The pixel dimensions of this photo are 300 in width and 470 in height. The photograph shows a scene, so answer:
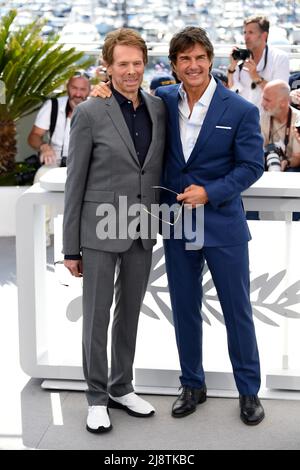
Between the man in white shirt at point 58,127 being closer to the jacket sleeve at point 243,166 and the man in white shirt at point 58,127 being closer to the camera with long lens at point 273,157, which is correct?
the camera with long lens at point 273,157

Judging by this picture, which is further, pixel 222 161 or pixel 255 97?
pixel 255 97

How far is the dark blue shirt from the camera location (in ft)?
Result: 12.0

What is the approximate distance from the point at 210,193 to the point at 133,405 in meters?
1.03

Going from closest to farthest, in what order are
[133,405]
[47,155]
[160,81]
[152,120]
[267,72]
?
[152,120]
[133,405]
[160,81]
[47,155]
[267,72]

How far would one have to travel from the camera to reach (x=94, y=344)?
A: 381 cm

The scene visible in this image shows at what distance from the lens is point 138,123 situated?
12.0ft

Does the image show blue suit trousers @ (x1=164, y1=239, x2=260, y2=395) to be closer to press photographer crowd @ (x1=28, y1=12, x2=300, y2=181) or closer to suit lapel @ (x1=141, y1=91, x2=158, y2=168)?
suit lapel @ (x1=141, y1=91, x2=158, y2=168)

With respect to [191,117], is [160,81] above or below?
above

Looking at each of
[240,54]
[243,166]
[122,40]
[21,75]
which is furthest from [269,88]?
[122,40]

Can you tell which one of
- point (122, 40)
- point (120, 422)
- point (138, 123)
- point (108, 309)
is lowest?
point (120, 422)

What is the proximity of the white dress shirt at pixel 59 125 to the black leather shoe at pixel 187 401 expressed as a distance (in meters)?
3.74

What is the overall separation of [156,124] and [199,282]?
2.36ft

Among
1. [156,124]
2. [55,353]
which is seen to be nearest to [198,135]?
[156,124]

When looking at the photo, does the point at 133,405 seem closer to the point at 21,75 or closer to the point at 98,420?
the point at 98,420
